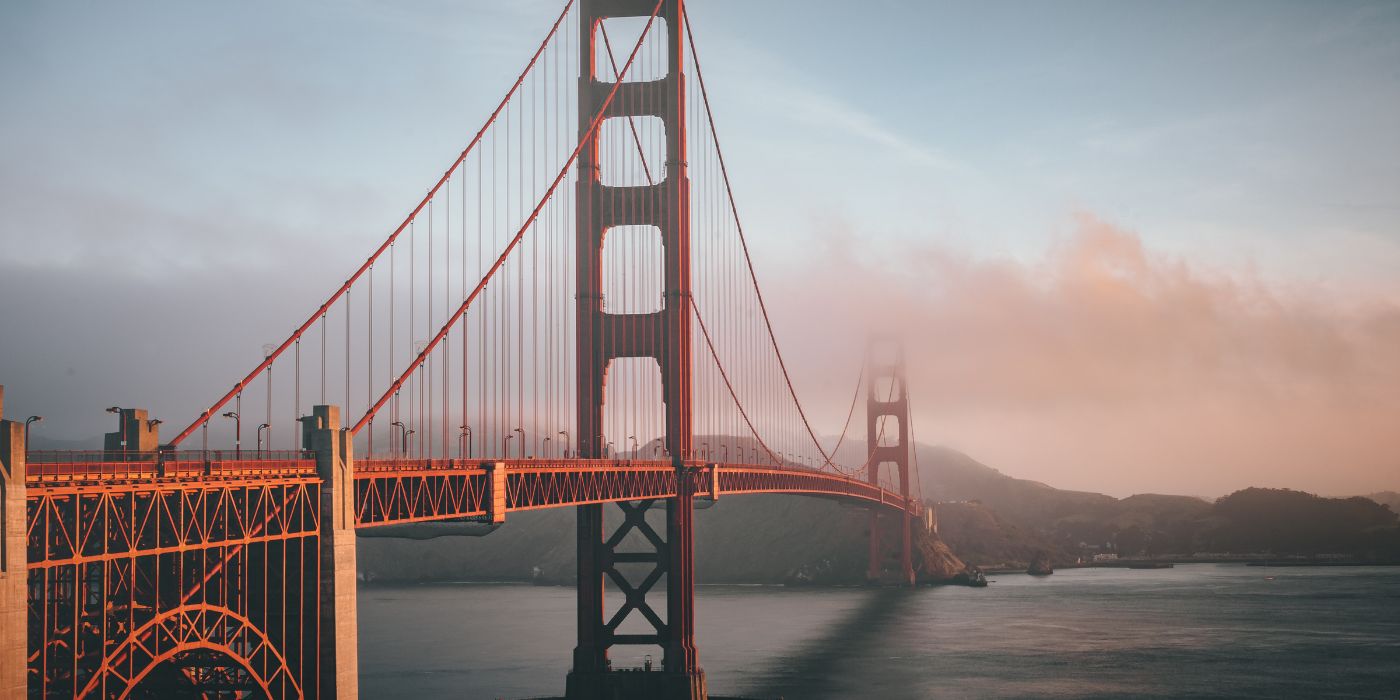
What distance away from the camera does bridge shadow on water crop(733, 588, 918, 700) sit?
64.8 meters

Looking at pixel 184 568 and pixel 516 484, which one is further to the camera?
pixel 516 484

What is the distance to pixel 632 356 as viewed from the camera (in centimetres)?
5884

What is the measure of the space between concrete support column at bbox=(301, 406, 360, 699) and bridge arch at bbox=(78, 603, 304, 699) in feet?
3.29

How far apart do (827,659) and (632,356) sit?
28.0 meters

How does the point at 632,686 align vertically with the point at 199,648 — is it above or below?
below

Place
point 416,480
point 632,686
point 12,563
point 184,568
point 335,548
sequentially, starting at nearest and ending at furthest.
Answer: point 12,563, point 184,568, point 335,548, point 416,480, point 632,686

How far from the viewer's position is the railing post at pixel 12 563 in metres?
20.6

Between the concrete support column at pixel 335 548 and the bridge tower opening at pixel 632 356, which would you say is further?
the bridge tower opening at pixel 632 356

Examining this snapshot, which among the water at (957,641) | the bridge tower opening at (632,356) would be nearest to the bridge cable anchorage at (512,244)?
the bridge tower opening at (632,356)

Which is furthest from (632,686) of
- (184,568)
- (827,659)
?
(184,568)

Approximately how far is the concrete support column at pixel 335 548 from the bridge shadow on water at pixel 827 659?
32.1 m

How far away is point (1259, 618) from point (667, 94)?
68.6 meters

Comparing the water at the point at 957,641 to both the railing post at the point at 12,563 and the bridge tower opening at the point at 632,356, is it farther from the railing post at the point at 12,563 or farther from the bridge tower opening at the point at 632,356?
the railing post at the point at 12,563

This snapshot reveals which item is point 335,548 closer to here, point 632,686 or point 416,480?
point 416,480
